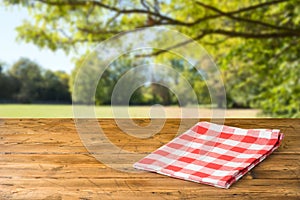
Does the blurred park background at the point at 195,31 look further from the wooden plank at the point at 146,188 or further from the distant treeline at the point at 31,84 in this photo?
the wooden plank at the point at 146,188

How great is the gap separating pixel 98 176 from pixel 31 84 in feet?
11.3

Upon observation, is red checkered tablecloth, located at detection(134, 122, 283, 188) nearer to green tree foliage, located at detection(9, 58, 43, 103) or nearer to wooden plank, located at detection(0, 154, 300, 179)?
wooden plank, located at detection(0, 154, 300, 179)

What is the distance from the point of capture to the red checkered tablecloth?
952 millimetres

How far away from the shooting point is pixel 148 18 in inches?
154

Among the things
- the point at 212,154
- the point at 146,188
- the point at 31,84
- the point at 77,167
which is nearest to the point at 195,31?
the point at 31,84

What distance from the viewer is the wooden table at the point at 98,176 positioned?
84 centimetres

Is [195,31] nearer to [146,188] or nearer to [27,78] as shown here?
[27,78]

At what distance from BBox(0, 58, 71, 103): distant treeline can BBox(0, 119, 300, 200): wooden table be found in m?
2.85

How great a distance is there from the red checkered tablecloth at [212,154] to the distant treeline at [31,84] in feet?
9.92

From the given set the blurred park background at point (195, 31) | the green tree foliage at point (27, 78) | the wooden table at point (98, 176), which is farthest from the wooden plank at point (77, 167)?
the green tree foliage at point (27, 78)

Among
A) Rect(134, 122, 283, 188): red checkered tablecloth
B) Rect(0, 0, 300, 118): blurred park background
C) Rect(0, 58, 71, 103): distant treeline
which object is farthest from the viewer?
Rect(0, 58, 71, 103): distant treeline

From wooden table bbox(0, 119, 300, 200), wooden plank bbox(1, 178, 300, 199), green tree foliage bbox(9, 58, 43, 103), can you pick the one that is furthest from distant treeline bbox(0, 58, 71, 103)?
wooden plank bbox(1, 178, 300, 199)

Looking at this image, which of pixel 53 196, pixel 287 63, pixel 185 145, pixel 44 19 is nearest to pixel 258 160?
pixel 185 145

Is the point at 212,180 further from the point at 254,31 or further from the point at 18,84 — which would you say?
the point at 18,84
